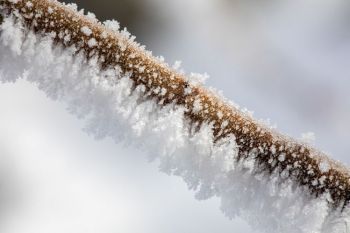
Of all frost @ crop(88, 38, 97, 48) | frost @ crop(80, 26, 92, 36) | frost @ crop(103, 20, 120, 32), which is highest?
frost @ crop(103, 20, 120, 32)

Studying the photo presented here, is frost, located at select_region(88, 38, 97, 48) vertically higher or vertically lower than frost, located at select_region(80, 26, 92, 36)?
lower

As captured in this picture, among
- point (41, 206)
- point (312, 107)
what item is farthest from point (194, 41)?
point (41, 206)

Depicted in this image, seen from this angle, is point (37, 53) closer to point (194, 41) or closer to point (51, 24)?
point (51, 24)

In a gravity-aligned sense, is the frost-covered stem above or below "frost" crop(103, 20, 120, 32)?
below

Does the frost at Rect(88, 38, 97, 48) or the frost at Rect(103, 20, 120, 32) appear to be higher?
the frost at Rect(103, 20, 120, 32)

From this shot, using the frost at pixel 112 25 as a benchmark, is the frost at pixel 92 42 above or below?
below

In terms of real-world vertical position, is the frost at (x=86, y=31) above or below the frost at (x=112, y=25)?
below

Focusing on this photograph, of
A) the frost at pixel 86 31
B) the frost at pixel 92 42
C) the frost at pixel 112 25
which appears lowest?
the frost at pixel 92 42

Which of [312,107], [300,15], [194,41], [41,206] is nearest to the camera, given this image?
[41,206]
